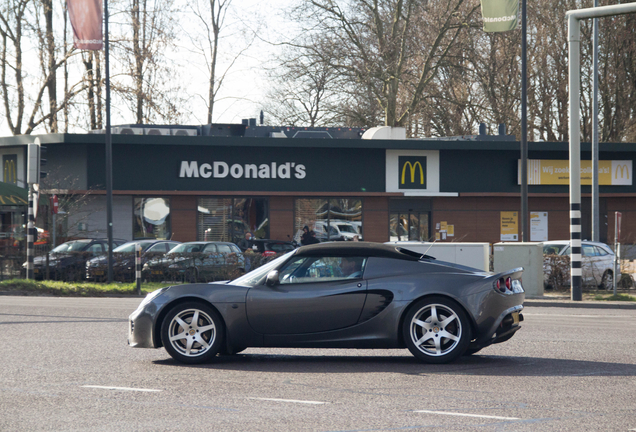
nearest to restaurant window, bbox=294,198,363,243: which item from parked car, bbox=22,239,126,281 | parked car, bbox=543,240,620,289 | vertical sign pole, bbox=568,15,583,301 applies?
parked car, bbox=22,239,126,281

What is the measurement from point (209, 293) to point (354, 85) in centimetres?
3253

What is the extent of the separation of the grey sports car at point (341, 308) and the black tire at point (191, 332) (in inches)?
0.4

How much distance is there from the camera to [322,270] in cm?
805

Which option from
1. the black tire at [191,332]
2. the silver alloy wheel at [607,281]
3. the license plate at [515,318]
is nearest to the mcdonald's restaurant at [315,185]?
the silver alloy wheel at [607,281]

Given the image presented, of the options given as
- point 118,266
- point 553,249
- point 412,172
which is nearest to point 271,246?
point 118,266

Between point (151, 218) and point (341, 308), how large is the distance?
25.4 m

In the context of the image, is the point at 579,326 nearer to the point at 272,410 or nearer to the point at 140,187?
the point at 272,410

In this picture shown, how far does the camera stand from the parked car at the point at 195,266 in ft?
69.7

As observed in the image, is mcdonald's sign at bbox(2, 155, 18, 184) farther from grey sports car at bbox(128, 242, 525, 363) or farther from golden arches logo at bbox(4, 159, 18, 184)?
grey sports car at bbox(128, 242, 525, 363)

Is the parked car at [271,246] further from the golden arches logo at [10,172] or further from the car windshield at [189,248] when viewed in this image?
the golden arches logo at [10,172]

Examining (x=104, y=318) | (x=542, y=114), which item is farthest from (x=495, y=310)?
(x=542, y=114)

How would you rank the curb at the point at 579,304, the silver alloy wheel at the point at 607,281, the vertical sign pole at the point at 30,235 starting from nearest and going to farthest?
the curb at the point at 579,304
the silver alloy wheel at the point at 607,281
the vertical sign pole at the point at 30,235

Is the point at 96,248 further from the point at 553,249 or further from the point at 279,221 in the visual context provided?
Result: the point at 553,249

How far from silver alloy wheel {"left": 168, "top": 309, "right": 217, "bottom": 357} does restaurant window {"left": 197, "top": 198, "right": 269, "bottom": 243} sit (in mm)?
24654
